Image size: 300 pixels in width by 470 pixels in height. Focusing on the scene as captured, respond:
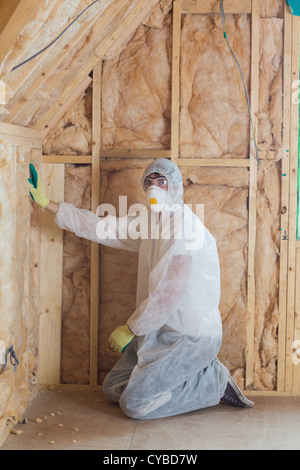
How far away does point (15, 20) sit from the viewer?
245 centimetres

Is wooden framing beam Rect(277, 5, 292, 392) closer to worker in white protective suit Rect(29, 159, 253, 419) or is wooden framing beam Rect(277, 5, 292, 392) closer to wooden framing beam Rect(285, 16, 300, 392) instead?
wooden framing beam Rect(285, 16, 300, 392)

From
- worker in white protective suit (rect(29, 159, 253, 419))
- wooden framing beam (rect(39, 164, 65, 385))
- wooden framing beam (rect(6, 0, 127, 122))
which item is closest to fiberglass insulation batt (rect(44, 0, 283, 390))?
wooden framing beam (rect(39, 164, 65, 385))

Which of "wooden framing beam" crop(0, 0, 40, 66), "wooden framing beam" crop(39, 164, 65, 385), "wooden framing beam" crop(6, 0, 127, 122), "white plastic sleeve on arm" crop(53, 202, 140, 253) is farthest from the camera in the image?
"wooden framing beam" crop(39, 164, 65, 385)

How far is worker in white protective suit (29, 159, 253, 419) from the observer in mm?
3357

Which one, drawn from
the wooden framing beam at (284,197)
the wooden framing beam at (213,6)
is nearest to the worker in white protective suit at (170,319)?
the wooden framing beam at (284,197)

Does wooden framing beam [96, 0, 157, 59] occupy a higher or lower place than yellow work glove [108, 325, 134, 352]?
higher

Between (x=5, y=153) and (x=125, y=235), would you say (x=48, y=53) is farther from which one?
(x=125, y=235)

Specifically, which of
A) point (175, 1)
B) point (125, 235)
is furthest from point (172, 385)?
point (175, 1)

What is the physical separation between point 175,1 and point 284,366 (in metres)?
2.46

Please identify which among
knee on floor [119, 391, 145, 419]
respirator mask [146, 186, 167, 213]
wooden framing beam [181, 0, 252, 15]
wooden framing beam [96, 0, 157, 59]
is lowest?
knee on floor [119, 391, 145, 419]

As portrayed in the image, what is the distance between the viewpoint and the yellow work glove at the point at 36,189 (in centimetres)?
354

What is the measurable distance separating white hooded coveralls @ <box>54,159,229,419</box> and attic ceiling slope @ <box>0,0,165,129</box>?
0.71 m

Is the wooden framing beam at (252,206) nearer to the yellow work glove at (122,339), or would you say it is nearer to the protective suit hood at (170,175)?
the protective suit hood at (170,175)

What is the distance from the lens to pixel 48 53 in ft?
9.86
